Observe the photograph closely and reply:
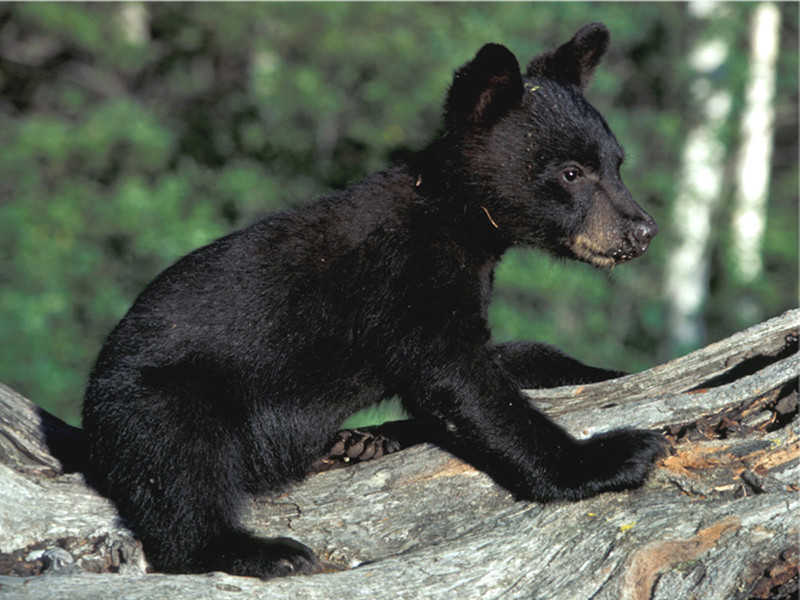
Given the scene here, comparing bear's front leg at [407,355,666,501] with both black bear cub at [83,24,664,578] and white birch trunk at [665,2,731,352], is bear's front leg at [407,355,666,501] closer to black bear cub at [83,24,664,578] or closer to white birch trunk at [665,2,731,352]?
black bear cub at [83,24,664,578]

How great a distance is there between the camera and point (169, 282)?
4.07m

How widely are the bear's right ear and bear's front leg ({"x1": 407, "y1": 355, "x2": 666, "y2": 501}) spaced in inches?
46.2

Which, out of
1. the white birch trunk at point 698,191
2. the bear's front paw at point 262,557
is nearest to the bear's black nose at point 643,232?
the bear's front paw at point 262,557

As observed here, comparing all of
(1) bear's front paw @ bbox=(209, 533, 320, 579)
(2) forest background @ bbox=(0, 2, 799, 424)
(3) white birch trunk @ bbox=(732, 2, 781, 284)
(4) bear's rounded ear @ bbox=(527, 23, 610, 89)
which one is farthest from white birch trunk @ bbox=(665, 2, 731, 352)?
(1) bear's front paw @ bbox=(209, 533, 320, 579)

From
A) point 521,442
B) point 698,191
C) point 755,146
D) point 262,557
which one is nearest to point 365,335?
point 521,442

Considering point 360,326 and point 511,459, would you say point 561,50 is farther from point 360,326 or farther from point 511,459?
point 511,459

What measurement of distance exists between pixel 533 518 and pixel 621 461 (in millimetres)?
424

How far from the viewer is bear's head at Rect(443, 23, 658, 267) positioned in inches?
166

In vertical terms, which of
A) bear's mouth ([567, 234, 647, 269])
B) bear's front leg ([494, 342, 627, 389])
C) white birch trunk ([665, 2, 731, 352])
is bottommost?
bear's front leg ([494, 342, 627, 389])

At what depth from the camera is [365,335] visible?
13.1ft

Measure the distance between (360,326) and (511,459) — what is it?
89cm

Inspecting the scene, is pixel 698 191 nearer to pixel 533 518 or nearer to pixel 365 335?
pixel 365 335

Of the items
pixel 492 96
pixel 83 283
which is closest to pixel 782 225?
pixel 83 283

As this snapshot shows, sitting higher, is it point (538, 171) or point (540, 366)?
point (538, 171)
